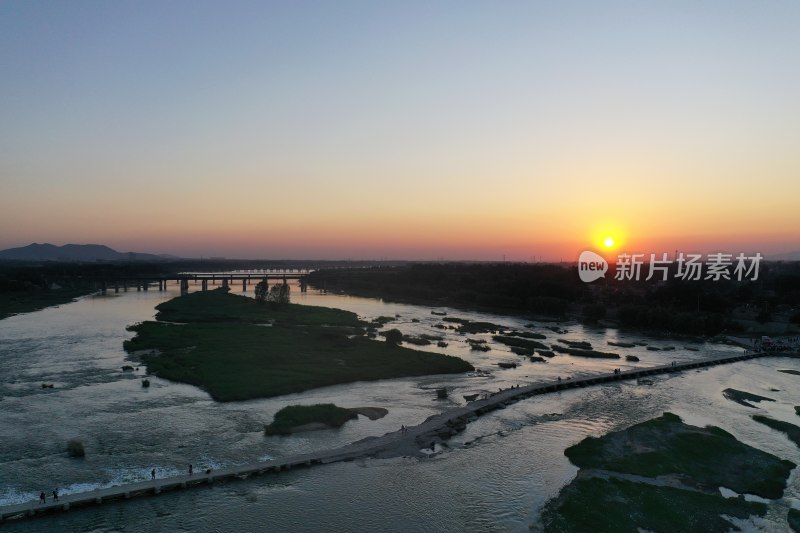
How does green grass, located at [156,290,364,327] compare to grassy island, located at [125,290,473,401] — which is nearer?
grassy island, located at [125,290,473,401]

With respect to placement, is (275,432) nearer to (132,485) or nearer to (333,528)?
(132,485)

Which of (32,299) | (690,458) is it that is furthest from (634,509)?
(32,299)

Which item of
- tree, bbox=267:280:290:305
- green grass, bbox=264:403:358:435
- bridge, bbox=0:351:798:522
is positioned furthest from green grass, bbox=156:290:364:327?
green grass, bbox=264:403:358:435

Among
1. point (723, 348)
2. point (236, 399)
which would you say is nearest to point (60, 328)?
point (236, 399)

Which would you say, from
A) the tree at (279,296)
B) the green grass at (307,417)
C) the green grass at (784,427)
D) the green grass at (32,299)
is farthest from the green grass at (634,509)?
the green grass at (32,299)

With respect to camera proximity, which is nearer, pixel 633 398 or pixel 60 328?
pixel 633 398

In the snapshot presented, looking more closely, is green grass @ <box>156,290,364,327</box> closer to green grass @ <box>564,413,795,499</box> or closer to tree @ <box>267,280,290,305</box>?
tree @ <box>267,280,290,305</box>

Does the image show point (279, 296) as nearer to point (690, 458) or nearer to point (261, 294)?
point (261, 294)
